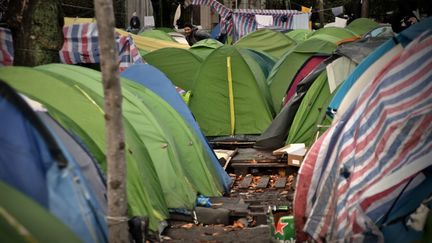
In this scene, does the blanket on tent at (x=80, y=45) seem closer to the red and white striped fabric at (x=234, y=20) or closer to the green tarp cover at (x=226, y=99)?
the green tarp cover at (x=226, y=99)

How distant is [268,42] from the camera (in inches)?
905

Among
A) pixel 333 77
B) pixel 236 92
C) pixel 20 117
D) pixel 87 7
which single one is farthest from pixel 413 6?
pixel 87 7

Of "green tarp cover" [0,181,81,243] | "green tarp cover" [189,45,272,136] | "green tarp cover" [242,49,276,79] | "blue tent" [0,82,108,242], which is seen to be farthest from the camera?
"green tarp cover" [242,49,276,79]

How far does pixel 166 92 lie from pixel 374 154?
535cm

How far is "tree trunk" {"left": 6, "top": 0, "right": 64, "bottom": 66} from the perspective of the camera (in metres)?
9.48

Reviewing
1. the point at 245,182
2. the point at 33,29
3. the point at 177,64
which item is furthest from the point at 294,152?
the point at 177,64

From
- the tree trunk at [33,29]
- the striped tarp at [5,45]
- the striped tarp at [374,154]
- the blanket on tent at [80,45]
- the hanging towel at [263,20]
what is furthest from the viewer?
the hanging towel at [263,20]

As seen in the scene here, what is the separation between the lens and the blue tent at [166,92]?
37.0ft

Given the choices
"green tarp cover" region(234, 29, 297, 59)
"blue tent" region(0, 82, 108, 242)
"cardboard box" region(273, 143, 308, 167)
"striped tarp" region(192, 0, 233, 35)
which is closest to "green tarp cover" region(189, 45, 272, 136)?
"cardboard box" region(273, 143, 308, 167)

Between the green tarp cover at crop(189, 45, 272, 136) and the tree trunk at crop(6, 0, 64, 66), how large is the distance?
242 inches

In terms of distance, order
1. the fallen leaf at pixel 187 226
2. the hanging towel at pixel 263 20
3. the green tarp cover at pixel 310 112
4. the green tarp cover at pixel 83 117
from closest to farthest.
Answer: the green tarp cover at pixel 83 117, the fallen leaf at pixel 187 226, the green tarp cover at pixel 310 112, the hanging towel at pixel 263 20

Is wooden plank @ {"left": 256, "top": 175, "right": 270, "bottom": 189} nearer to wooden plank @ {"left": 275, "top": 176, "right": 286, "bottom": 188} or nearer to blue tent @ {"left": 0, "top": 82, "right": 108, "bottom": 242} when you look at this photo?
wooden plank @ {"left": 275, "top": 176, "right": 286, "bottom": 188}

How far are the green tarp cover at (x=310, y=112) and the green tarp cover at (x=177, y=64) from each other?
12.3 ft

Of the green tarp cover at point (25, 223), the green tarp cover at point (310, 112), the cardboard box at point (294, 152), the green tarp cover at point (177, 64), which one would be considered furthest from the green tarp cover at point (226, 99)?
the green tarp cover at point (25, 223)
